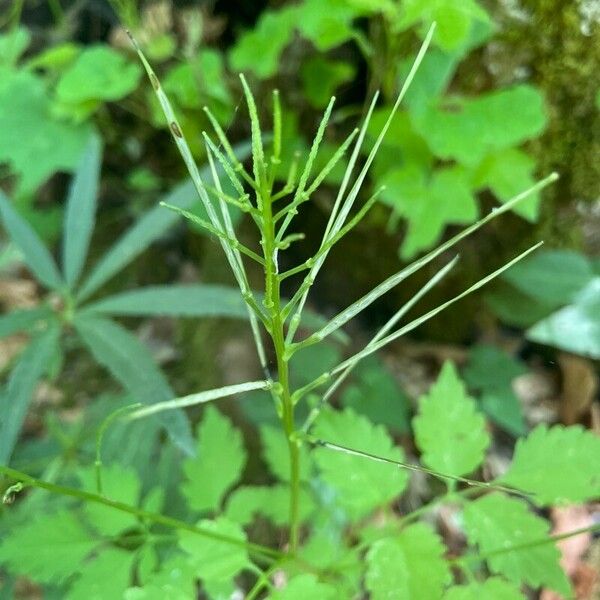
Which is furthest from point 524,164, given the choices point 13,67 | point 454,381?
point 13,67

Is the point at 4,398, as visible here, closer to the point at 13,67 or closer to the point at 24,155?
the point at 24,155

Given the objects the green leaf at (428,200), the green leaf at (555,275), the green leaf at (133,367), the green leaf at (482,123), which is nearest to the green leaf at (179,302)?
the green leaf at (133,367)

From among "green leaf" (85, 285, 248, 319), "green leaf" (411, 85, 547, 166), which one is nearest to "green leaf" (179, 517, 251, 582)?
"green leaf" (85, 285, 248, 319)

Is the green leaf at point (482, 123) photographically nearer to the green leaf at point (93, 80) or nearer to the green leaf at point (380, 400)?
the green leaf at point (380, 400)

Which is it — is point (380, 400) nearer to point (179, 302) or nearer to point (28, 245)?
point (179, 302)

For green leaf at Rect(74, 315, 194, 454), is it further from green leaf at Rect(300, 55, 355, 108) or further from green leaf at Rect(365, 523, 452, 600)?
green leaf at Rect(300, 55, 355, 108)

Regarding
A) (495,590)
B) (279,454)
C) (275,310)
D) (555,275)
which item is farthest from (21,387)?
(555,275)
